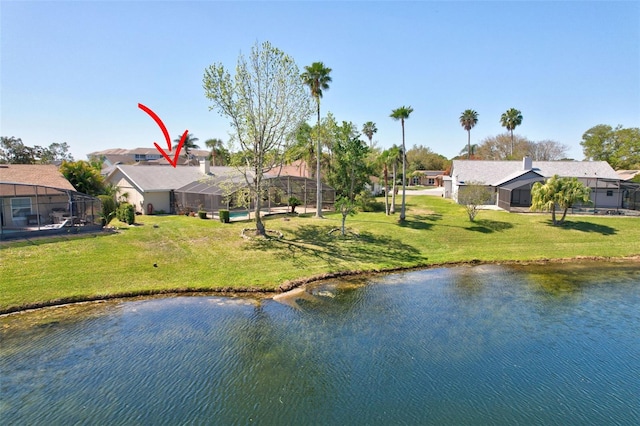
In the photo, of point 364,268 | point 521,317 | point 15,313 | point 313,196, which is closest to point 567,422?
point 521,317

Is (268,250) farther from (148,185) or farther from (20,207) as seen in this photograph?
(148,185)

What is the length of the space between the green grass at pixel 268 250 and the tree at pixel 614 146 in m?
34.8

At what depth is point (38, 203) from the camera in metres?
27.1

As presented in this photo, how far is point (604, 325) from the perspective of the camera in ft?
54.7

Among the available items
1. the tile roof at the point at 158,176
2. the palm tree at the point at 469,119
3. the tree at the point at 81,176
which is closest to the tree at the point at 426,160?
the palm tree at the point at 469,119

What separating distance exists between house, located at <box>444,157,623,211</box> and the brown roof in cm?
3895

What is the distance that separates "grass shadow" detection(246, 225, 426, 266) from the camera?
25875 mm

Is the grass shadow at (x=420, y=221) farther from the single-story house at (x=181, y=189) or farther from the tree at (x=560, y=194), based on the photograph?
the single-story house at (x=181, y=189)

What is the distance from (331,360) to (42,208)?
84.4 ft

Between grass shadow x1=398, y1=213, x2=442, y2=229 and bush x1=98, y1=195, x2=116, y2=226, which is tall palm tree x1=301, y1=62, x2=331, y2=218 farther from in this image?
bush x1=98, y1=195, x2=116, y2=226

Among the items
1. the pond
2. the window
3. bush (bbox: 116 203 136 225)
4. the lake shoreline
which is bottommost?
the pond

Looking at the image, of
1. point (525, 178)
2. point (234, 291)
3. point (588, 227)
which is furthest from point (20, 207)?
point (525, 178)

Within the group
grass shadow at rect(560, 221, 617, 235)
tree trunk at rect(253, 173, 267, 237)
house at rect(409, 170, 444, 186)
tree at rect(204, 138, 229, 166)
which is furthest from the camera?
house at rect(409, 170, 444, 186)

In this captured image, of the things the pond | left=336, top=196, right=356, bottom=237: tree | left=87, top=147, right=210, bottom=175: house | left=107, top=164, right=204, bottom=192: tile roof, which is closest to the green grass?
left=336, top=196, right=356, bottom=237: tree
